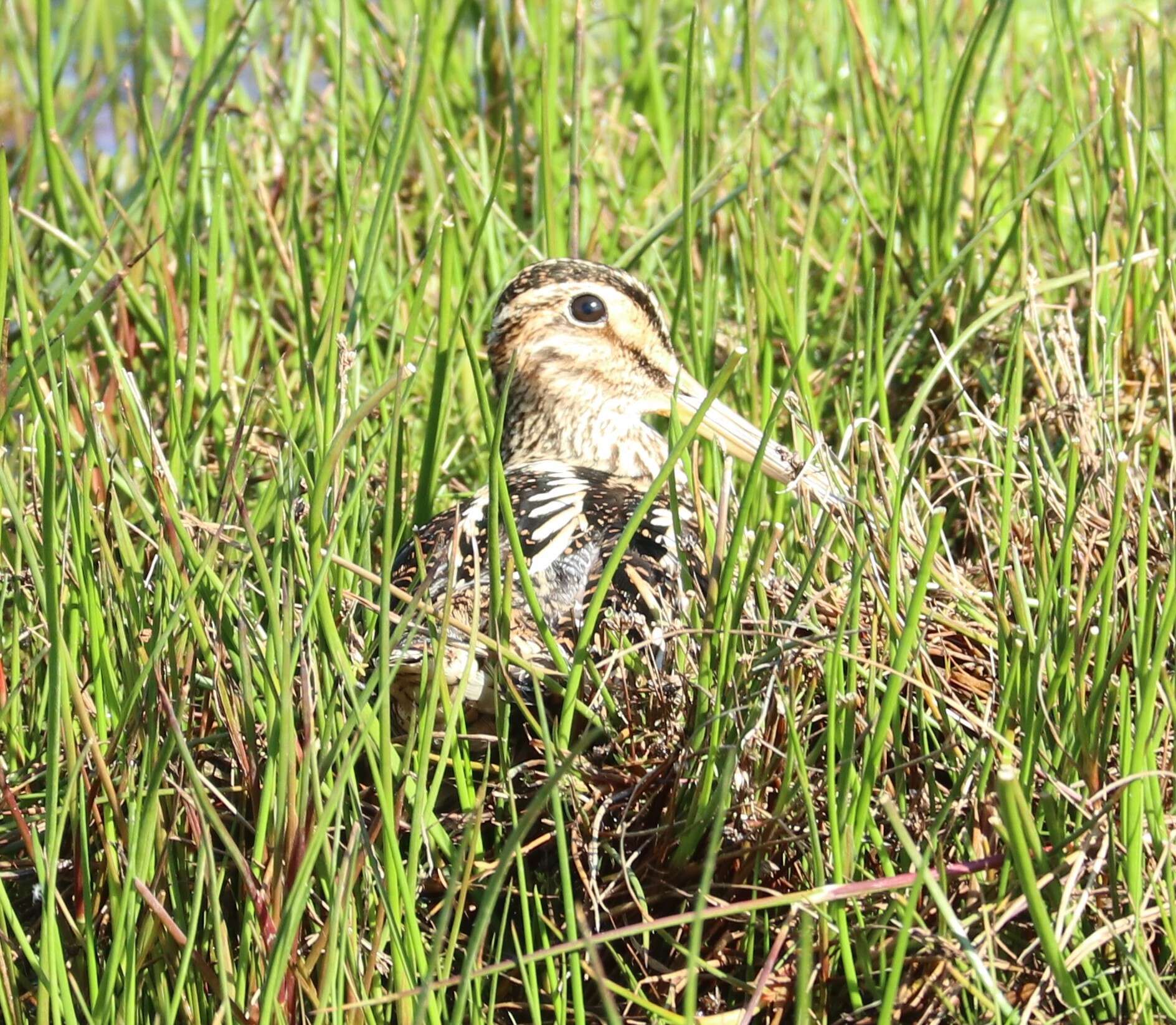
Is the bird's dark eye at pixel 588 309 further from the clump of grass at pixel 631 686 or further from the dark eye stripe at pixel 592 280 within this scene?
the clump of grass at pixel 631 686

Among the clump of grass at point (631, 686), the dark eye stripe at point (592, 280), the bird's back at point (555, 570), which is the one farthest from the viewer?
the dark eye stripe at point (592, 280)

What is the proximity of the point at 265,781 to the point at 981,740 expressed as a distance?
829 mm

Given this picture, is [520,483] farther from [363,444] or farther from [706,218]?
[706,218]

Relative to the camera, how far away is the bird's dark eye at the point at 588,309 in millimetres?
3131

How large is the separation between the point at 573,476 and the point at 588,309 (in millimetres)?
430

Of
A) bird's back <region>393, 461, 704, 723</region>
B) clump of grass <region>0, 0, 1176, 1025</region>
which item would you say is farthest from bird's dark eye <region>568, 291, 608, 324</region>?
bird's back <region>393, 461, 704, 723</region>

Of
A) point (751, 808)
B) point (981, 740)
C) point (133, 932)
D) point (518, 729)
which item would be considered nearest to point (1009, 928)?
point (981, 740)

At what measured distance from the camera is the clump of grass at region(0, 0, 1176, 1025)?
71.8 inches

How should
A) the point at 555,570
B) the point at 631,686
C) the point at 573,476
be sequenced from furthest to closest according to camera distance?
the point at 573,476, the point at 555,570, the point at 631,686

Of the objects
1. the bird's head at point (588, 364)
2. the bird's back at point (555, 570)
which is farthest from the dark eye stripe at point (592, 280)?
the bird's back at point (555, 570)

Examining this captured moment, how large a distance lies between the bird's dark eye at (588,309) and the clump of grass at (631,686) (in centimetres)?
16

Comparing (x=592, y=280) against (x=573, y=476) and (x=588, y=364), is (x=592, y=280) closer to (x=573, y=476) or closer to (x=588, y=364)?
(x=588, y=364)

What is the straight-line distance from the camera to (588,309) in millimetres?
3139

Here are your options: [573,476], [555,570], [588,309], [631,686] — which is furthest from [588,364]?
[631,686]
